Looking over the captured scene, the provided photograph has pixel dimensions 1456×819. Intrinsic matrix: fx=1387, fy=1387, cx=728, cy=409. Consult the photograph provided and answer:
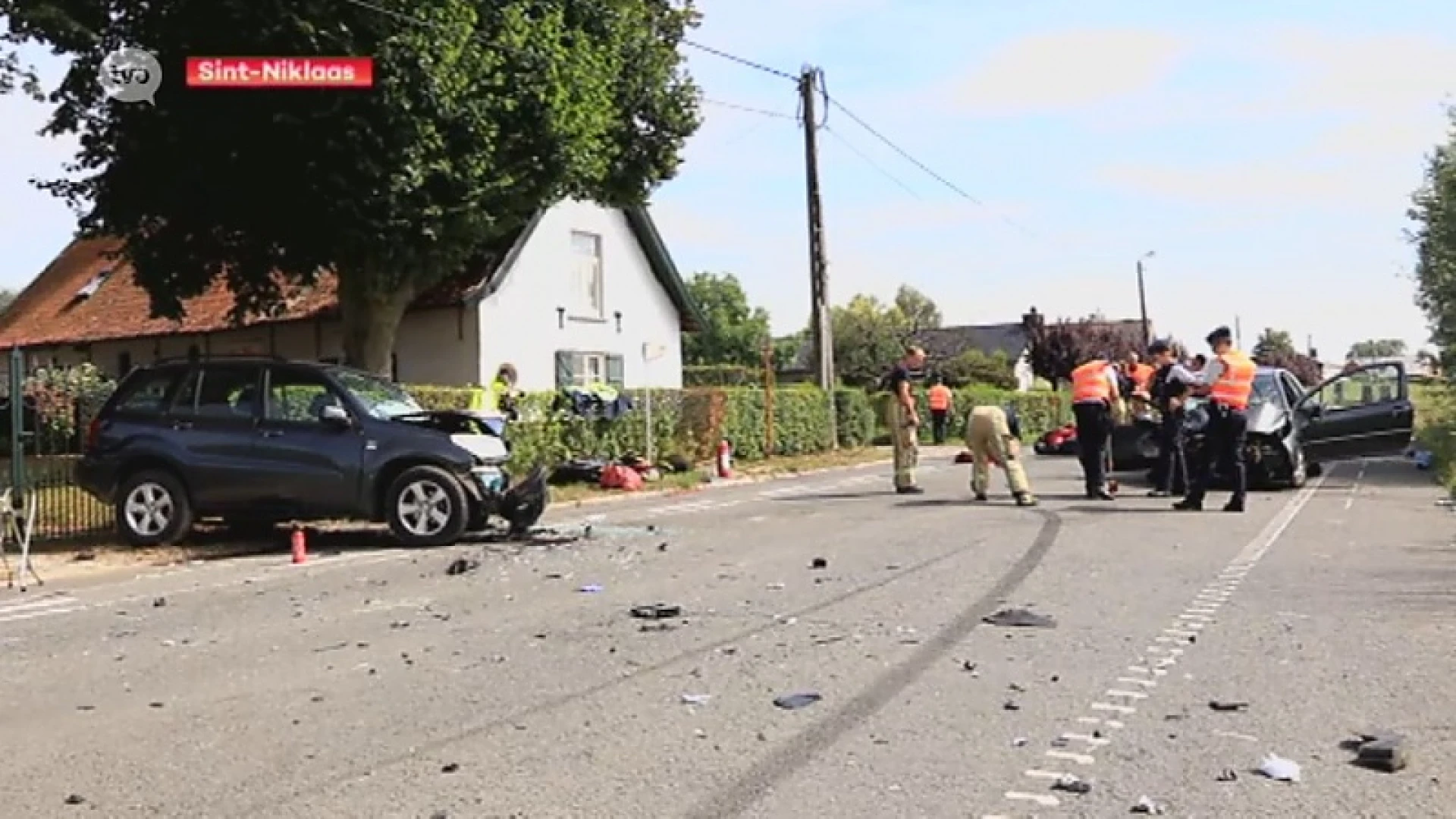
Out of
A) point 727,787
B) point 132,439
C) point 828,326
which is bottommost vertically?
point 727,787

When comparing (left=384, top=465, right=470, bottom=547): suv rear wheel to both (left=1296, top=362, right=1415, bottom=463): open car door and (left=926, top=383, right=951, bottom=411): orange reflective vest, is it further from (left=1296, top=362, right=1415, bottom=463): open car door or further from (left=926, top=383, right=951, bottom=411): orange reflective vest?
(left=926, top=383, right=951, bottom=411): orange reflective vest

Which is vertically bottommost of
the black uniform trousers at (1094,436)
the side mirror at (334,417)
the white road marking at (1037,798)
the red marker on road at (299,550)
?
the white road marking at (1037,798)

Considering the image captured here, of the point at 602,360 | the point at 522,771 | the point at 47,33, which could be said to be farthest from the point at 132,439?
the point at 602,360

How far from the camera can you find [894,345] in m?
67.4

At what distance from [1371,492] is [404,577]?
11.8 m

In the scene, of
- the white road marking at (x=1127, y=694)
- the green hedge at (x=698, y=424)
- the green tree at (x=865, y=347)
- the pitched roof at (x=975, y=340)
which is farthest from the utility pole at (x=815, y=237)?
the pitched roof at (x=975, y=340)

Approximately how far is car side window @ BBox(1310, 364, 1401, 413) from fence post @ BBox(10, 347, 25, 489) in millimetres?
14513

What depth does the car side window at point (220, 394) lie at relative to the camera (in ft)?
41.7

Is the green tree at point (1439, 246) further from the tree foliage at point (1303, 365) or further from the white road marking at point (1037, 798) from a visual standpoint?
the tree foliage at point (1303, 365)

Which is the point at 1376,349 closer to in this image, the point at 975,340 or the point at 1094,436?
the point at 975,340

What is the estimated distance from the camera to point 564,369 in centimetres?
3341

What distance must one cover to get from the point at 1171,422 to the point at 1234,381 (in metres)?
1.33

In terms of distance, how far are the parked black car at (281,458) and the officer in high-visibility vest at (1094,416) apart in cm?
611

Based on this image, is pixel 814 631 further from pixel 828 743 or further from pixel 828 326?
pixel 828 326
